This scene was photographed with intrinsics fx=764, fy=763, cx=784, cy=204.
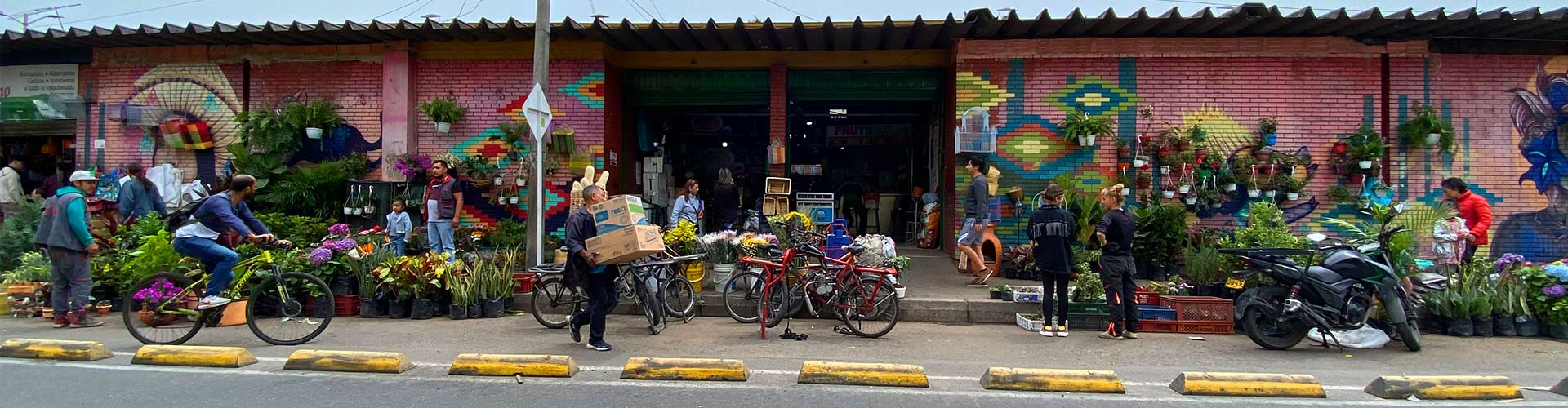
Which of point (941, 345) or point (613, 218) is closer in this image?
point (613, 218)

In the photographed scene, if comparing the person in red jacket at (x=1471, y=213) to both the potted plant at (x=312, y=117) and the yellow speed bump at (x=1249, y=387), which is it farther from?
the potted plant at (x=312, y=117)

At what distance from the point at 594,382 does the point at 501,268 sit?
3.88 metres

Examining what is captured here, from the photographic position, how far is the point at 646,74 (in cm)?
1284

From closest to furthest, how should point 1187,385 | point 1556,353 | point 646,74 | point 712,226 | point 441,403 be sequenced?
point 441,403, point 1187,385, point 1556,353, point 646,74, point 712,226

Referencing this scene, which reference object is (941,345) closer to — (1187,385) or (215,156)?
(1187,385)

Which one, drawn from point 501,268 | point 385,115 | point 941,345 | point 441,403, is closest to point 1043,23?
point 941,345

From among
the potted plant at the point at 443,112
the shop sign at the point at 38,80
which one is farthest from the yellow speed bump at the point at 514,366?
the shop sign at the point at 38,80

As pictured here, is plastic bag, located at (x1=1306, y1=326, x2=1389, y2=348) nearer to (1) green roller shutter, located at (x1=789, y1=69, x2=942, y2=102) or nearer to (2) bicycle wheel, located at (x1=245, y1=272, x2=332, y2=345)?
(1) green roller shutter, located at (x1=789, y1=69, x2=942, y2=102)

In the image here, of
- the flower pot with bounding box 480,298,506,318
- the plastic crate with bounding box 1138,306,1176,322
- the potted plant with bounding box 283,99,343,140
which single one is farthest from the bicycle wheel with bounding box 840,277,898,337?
the potted plant with bounding box 283,99,343,140

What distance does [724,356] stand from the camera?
21.4 feet

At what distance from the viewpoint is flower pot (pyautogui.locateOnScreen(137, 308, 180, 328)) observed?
22.0 ft

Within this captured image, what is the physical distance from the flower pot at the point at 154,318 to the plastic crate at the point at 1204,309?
31.0ft

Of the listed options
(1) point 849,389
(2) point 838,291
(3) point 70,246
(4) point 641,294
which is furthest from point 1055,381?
(3) point 70,246

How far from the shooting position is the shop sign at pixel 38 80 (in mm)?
12477
